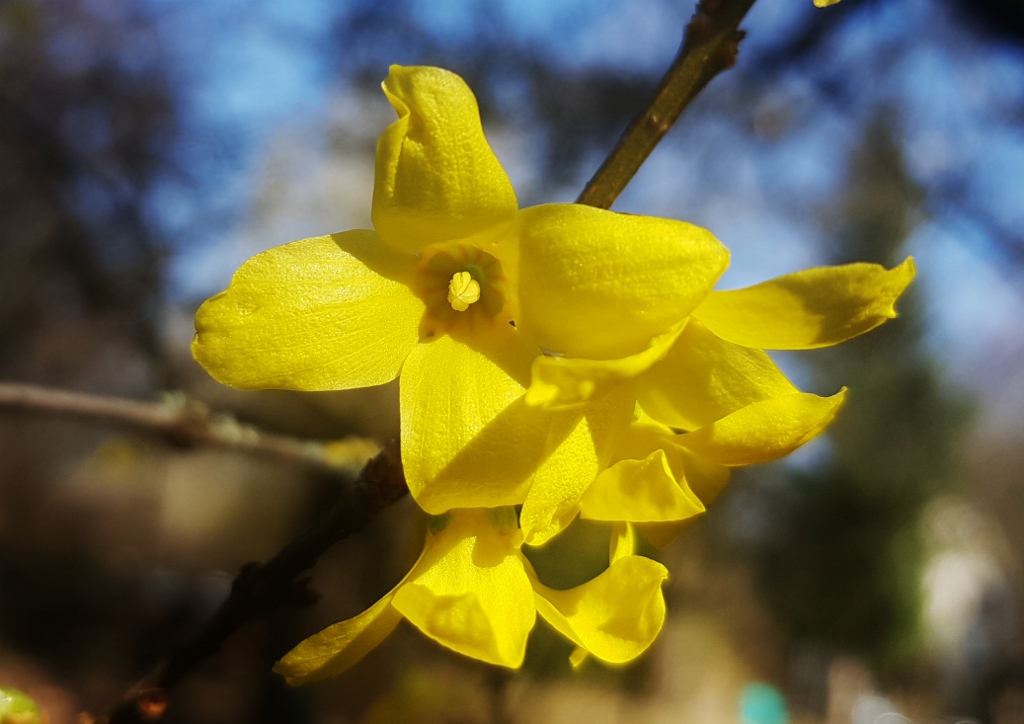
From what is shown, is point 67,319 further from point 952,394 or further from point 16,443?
point 952,394

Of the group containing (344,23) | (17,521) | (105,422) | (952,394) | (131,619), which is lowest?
(17,521)

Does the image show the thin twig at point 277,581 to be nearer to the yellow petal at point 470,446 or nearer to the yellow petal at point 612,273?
the yellow petal at point 470,446

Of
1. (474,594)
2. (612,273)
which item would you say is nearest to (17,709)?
(474,594)

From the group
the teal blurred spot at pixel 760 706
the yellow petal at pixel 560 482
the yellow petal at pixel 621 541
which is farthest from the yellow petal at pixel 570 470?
the teal blurred spot at pixel 760 706

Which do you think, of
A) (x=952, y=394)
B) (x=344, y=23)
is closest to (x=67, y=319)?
(x=344, y=23)

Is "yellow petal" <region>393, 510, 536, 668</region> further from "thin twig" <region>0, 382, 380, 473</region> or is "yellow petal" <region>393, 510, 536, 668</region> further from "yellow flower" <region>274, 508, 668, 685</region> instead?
"thin twig" <region>0, 382, 380, 473</region>

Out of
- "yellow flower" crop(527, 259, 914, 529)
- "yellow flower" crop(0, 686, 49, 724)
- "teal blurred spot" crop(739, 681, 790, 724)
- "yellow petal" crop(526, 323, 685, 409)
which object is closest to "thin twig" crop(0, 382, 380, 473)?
"yellow flower" crop(0, 686, 49, 724)

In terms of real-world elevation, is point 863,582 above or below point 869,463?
below
